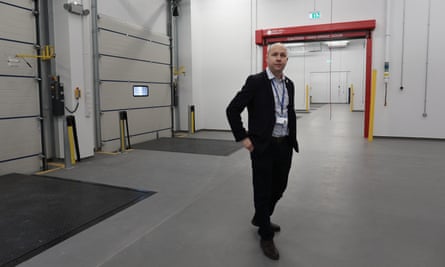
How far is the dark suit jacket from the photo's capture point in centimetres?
223

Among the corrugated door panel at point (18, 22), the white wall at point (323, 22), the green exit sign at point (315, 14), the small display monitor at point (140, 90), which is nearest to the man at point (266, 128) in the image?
the corrugated door panel at point (18, 22)

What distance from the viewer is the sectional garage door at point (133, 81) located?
6199 mm

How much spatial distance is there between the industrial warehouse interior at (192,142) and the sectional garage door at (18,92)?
0.02 m

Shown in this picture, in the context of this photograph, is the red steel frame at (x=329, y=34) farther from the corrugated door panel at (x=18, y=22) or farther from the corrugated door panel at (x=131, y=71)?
the corrugated door panel at (x=18, y=22)

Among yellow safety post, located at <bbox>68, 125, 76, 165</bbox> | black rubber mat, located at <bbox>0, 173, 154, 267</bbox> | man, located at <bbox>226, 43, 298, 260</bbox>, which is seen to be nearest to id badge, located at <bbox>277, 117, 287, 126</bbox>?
man, located at <bbox>226, 43, 298, 260</bbox>

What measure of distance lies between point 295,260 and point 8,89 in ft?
14.1

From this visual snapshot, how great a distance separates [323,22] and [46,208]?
672cm

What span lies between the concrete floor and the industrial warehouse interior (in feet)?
0.06

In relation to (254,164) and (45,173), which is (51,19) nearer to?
(45,173)

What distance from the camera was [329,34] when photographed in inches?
293

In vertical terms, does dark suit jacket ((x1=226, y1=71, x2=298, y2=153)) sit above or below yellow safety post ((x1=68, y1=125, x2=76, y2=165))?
above

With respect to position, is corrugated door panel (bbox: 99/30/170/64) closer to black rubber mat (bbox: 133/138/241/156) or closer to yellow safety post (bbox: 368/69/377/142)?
black rubber mat (bbox: 133/138/241/156)

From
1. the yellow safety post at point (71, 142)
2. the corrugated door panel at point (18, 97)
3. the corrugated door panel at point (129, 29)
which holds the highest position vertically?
the corrugated door panel at point (129, 29)

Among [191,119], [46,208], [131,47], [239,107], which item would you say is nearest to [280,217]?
[239,107]
